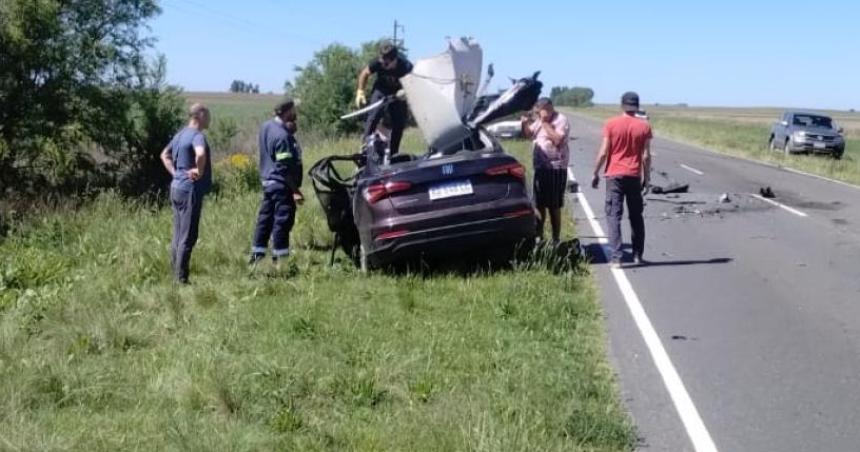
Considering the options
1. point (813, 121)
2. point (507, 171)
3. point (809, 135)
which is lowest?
point (809, 135)

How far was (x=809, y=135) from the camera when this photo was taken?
3638 cm

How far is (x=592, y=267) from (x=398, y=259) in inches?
90.8

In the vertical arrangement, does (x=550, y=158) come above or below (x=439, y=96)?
below

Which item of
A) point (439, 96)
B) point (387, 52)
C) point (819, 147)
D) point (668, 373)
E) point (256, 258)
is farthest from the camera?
point (819, 147)

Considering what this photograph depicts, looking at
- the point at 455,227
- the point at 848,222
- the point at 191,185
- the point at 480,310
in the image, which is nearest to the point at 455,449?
the point at 480,310

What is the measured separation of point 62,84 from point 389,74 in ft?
57.1

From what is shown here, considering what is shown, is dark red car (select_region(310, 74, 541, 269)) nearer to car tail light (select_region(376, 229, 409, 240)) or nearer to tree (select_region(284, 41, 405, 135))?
car tail light (select_region(376, 229, 409, 240))

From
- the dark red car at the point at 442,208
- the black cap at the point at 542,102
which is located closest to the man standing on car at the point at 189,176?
the dark red car at the point at 442,208

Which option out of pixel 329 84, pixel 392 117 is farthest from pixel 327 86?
pixel 392 117

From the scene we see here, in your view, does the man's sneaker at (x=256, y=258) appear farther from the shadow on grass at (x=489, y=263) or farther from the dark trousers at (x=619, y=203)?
the dark trousers at (x=619, y=203)

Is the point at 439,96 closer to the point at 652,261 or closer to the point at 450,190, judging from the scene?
the point at 450,190

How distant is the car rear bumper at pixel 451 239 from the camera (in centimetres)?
902

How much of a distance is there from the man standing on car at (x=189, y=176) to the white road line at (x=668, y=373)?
160 inches

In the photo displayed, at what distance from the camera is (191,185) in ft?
30.0
